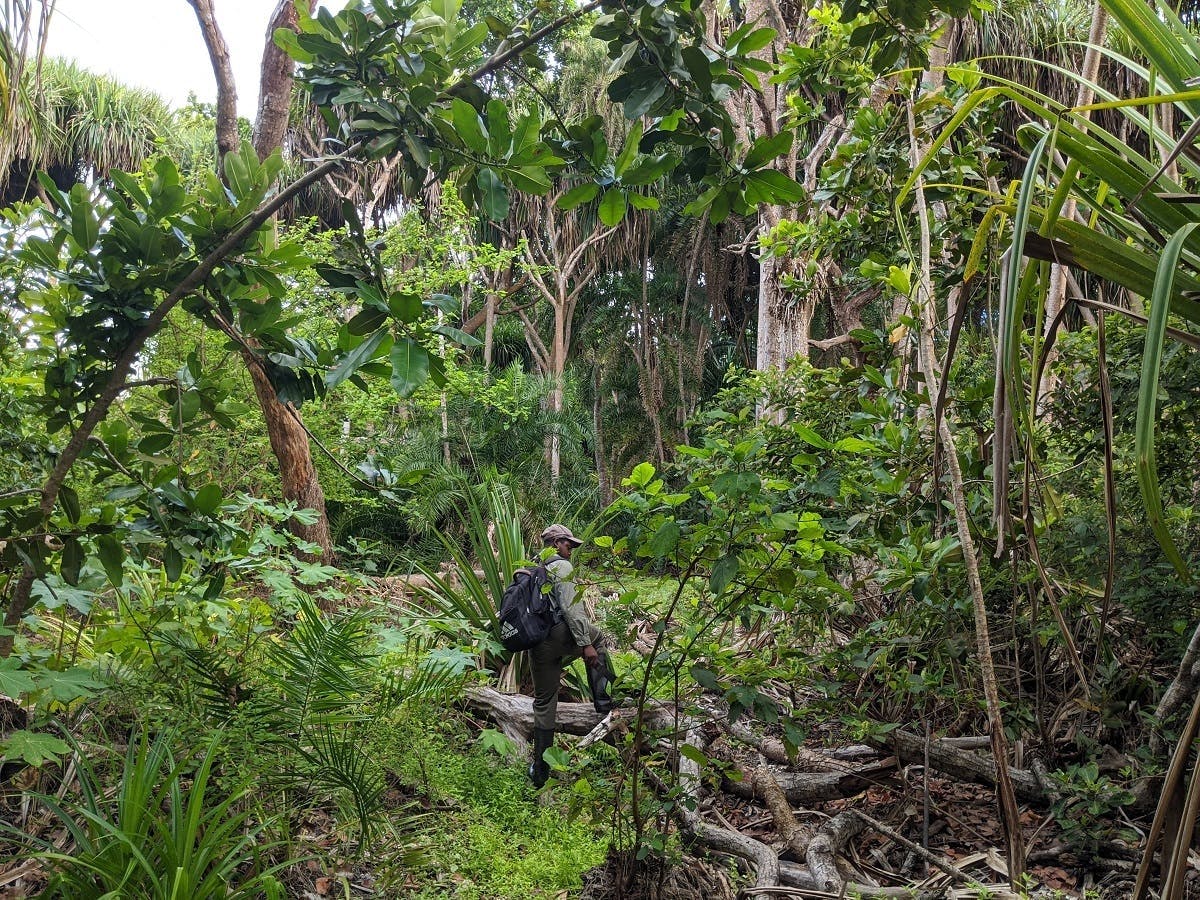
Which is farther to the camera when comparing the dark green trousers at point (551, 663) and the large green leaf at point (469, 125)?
the dark green trousers at point (551, 663)

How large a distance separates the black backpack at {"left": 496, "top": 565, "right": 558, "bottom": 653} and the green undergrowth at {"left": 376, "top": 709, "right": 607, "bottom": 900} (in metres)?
0.51

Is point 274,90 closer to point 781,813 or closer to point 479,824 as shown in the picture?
point 479,824

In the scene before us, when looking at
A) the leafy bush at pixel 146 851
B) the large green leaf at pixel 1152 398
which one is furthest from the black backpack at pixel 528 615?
the large green leaf at pixel 1152 398

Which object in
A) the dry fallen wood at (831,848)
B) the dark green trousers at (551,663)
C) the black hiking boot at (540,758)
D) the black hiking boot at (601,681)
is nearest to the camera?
the dry fallen wood at (831,848)

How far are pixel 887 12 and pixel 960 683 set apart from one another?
2348mm

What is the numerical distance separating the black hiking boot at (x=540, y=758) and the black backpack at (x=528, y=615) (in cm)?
43

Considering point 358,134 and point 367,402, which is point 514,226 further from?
point 358,134

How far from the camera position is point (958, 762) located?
3045mm

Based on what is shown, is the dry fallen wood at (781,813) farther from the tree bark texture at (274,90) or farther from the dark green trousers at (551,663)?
the tree bark texture at (274,90)

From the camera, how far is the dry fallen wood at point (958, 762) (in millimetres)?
2891

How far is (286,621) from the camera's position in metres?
4.02

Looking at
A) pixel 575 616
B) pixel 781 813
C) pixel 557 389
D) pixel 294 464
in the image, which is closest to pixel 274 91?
pixel 294 464

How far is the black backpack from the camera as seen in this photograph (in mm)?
4293

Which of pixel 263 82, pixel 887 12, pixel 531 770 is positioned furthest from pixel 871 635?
pixel 263 82
